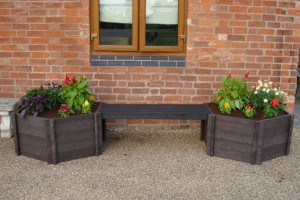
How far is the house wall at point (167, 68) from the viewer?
408 cm

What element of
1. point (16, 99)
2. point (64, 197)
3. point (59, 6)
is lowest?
point (64, 197)

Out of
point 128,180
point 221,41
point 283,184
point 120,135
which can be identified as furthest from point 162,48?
point 283,184

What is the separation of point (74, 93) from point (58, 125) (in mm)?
403

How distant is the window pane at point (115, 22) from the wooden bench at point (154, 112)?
31.9 inches

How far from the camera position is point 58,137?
3422mm

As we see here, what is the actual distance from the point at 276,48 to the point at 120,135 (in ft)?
7.26

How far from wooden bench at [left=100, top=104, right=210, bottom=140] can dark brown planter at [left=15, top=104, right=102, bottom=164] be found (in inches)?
8.2

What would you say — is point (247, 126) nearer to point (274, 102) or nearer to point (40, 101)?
point (274, 102)

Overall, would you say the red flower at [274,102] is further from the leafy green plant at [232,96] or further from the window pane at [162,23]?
the window pane at [162,23]

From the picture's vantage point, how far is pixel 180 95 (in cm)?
431

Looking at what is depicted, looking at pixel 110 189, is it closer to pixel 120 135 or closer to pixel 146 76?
pixel 120 135

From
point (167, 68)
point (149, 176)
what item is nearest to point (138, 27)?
point (167, 68)

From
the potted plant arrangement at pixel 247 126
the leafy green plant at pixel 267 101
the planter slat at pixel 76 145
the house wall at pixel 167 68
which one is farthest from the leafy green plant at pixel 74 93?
the leafy green plant at pixel 267 101

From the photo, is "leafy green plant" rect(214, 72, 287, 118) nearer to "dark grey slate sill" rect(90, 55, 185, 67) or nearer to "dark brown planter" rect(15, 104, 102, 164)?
"dark grey slate sill" rect(90, 55, 185, 67)
